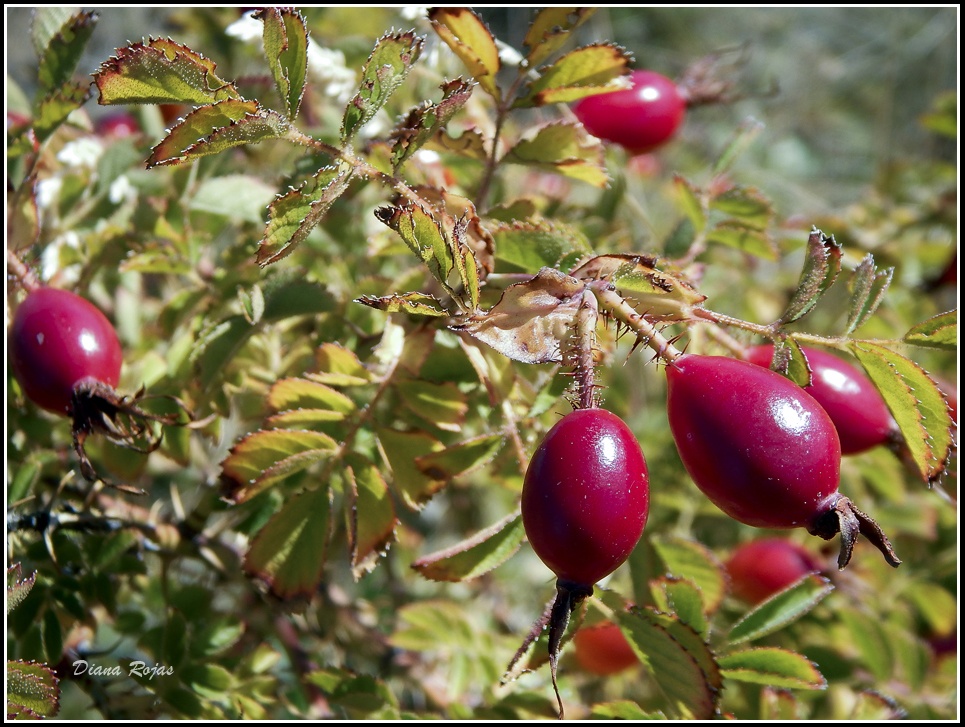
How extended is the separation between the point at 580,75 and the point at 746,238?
1.15 ft

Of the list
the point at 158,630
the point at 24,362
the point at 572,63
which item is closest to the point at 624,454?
the point at 572,63

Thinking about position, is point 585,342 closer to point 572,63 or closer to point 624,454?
point 624,454

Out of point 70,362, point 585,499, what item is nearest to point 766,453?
point 585,499

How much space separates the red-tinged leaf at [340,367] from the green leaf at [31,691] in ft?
1.15

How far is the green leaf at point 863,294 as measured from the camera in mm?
717

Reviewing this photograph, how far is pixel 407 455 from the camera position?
82 centimetres

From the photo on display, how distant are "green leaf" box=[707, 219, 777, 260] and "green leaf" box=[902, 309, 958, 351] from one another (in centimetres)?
31

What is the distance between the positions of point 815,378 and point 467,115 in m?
0.60

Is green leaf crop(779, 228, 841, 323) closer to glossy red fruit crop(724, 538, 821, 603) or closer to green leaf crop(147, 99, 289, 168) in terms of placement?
green leaf crop(147, 99, 289, 168)

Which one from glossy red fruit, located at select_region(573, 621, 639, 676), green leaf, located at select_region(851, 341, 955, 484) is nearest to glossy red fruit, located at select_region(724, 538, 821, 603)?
glossy red fruit, located at select_region(573, 621, 639, 676)

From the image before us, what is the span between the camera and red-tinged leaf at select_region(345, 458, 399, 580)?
79cm

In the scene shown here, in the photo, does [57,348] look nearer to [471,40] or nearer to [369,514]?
[369,514]

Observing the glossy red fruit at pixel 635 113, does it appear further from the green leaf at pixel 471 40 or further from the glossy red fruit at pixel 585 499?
the glossy red fruit at pixel 585 499

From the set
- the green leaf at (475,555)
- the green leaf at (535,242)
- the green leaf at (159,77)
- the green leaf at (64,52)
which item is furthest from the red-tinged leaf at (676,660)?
the green leaf at (64,52)
